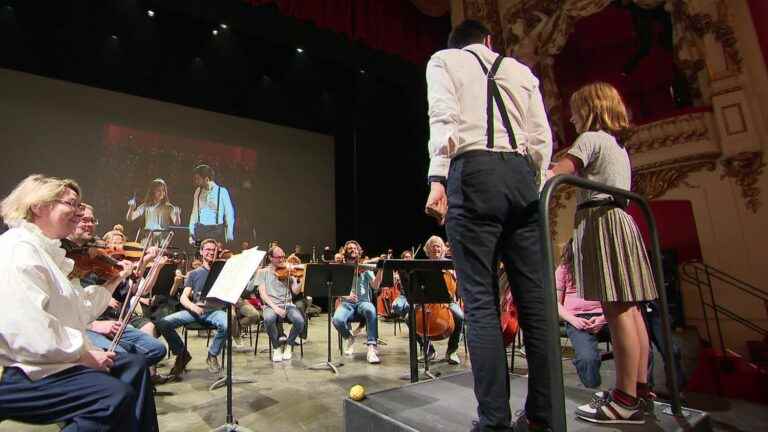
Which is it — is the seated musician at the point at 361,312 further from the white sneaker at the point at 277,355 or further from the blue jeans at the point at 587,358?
the blue jeans at the point at 587,358

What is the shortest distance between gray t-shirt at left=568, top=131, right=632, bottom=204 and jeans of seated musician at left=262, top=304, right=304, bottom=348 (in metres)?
3.54

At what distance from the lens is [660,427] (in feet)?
4.87

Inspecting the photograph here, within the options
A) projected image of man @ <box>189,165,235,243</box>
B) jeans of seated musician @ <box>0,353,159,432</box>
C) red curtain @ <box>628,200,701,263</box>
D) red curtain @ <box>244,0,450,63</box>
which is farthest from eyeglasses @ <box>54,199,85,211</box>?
projected image of man @ <box>189,165,235,243</box>

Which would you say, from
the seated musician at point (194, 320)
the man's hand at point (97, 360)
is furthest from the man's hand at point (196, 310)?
the man's hand at point (97, 360)

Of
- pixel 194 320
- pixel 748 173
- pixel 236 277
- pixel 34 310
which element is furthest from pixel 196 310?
pixel 748 173

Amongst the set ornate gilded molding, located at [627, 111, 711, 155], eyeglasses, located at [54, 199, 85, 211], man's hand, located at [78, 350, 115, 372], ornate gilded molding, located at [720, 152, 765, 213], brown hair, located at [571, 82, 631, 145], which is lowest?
man's hand, located at [78, 350, 115, 372]

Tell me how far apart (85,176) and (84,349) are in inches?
294

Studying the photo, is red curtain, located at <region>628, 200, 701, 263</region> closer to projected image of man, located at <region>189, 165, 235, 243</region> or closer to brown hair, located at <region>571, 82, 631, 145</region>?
brown hair, located at <region>571, 82, 631, 145</region>

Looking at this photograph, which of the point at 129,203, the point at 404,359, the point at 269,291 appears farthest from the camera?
the point at 129,203

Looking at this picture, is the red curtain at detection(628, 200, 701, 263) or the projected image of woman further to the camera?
the projected image of woman

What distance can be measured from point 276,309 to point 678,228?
183 inches

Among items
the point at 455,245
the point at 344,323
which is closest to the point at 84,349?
the point at 455,245

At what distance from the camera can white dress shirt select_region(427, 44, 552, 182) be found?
1.35 metres

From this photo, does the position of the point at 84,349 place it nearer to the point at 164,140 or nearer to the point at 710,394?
the point at 710,394
